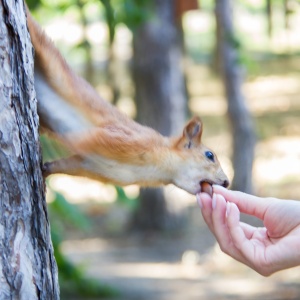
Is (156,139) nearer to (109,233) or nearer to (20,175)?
(20,175)

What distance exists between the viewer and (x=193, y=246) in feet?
34.9

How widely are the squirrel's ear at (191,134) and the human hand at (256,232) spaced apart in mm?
1242

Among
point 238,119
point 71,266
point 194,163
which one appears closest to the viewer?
point 194,163

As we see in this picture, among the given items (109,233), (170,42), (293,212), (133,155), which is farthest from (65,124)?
(109,233)

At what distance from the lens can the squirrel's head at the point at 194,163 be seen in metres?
3.91

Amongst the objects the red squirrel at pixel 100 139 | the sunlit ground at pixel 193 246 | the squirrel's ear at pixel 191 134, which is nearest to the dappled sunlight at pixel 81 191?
the sunlit ground at pixel 193 246

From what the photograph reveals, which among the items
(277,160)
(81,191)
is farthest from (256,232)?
(277,160)

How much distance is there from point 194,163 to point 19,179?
1.67 metres

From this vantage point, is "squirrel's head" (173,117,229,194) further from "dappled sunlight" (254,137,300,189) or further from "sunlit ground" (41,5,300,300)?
"dappled sunlight" (254,137,300,189)

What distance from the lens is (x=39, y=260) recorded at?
2.59 meters

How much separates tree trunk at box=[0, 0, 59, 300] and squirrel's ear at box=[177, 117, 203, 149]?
152 centimetres

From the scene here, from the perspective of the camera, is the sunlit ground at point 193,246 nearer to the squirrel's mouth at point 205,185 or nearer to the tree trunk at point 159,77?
the tree trunk at point 159,77

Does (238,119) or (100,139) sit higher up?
(238,119)

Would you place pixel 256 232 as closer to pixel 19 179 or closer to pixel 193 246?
pixel 19 179
